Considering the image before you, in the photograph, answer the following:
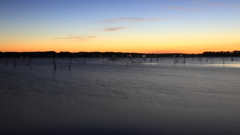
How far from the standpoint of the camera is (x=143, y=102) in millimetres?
8320

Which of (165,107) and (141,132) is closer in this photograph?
(141,132)

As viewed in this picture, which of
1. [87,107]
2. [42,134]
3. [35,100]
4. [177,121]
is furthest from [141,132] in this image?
[35,100]

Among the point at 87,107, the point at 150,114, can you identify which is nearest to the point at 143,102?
the point at 150,114

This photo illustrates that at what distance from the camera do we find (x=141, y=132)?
16.7ft

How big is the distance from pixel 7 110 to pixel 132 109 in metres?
4.32

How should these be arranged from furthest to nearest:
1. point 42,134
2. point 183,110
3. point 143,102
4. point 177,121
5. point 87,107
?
point 143,102 < point 87,107 < point 183,110 < point 177,121 < point 42,134

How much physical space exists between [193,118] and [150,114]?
4.29 ft

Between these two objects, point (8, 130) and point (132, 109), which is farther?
point (132, 109)

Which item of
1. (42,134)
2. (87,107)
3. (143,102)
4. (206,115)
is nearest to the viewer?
(42,134)

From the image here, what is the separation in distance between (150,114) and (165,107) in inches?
41.1

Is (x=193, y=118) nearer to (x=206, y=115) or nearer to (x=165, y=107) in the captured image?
(x=206, y=115)

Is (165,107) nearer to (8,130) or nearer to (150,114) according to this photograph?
(150,114)

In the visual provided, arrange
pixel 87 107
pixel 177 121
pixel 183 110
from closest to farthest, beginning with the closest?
1. pixel 177 121
2. pixel 183 110
3. pixel 87 107

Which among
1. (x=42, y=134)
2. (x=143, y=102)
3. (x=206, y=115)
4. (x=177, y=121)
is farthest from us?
(x=143, y=102)
